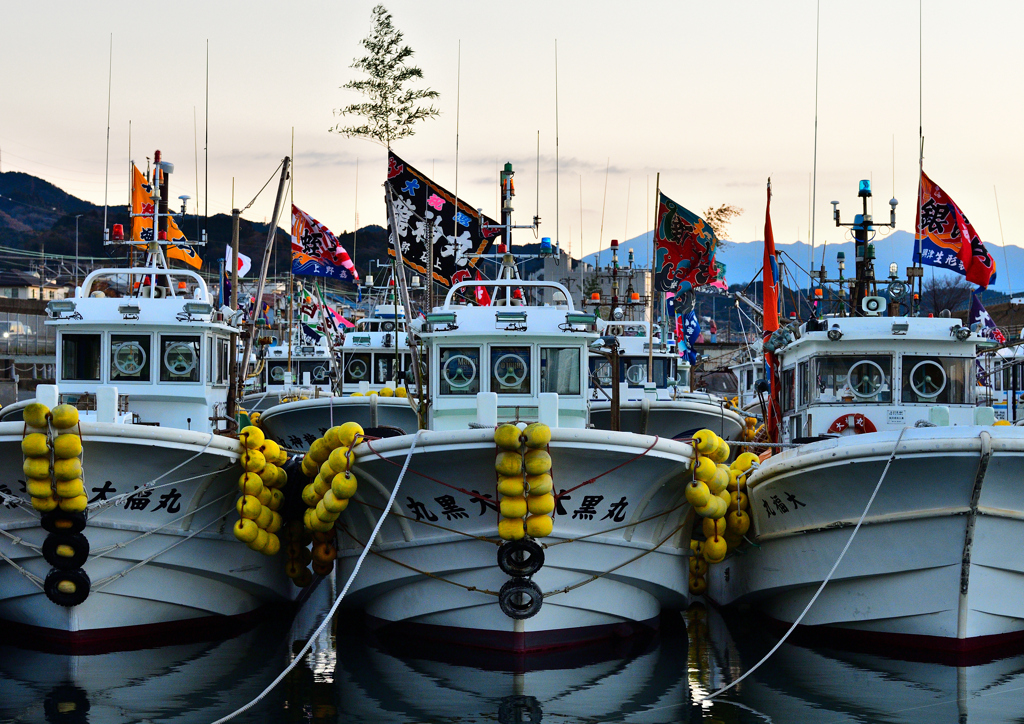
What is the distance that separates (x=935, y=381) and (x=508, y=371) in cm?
567

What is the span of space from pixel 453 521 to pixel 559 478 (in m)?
1.21

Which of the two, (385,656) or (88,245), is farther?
(88,245)

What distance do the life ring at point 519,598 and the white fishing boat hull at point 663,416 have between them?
9.08m

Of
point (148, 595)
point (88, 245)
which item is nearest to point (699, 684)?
point (148, 595)

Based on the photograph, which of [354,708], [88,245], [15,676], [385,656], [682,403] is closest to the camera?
[354,708]

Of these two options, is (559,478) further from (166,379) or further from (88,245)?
(88,245)

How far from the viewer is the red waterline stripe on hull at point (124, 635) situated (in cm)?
1233

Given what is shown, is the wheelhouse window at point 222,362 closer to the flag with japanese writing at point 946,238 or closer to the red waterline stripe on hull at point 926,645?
the red waterline stripe on hull at point 926,645

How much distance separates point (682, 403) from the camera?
2150 cm

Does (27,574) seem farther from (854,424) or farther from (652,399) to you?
(652,399)

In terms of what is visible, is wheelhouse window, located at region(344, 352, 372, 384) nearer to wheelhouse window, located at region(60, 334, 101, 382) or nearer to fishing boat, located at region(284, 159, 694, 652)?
wheelhouse window, located at region(60, 334, 101, 382)

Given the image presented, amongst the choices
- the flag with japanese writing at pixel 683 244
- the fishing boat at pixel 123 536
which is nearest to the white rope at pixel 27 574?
the fishing boat at pixel 123 536

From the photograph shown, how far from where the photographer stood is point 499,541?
11.7m

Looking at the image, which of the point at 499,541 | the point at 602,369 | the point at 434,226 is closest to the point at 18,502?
the point at 499,541
